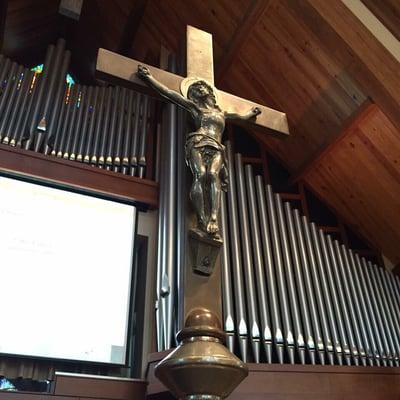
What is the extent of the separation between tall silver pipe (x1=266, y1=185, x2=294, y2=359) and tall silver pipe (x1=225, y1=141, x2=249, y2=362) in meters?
0.26

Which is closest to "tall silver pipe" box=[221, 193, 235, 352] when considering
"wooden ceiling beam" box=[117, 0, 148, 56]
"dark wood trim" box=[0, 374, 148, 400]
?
"dark wood trim" box=[0, 374, 148, 400]

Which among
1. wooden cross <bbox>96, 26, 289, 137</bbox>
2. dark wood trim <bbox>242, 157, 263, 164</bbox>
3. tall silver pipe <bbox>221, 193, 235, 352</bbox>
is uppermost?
dark wood trim <bbox>242, 157, 263, 164</bbox>

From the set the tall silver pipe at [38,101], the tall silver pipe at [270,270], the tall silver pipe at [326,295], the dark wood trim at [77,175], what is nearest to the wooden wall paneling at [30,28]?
the tall silver pipe at [38,101]

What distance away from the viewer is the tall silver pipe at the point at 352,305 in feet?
10.6

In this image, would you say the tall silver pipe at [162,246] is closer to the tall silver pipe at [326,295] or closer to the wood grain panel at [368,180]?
the tall silver pipe at [326,295]

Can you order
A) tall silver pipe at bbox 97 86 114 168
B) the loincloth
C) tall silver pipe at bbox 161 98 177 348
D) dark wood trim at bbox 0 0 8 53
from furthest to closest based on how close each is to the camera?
dark wood trim at bbox 0 0 8 53
tall silver pipe at bbox 97 86 114 168
tall silver pipe at bbox 161 98 177 348
the loincloth

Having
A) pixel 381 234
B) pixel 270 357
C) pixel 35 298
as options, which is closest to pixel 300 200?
pixel 381 234

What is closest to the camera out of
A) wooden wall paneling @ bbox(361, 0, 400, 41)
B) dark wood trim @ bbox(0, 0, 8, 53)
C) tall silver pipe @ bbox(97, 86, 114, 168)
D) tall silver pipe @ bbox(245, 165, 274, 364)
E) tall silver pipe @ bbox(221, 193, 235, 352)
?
wooden wall paneling @ bbox(361, 0, 400, 41)

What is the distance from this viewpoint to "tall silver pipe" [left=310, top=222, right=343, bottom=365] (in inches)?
122

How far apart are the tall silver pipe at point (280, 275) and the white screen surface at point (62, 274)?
3.30ft

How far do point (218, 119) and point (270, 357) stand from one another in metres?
1.45

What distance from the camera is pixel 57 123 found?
3.75 m

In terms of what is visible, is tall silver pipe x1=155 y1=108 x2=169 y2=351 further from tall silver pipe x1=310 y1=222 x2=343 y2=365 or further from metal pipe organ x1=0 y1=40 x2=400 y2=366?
tall silver pipe x1=310 y1=222 x2=343 y2=365

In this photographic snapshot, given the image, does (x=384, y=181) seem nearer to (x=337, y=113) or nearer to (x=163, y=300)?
(x=337, y=113)
